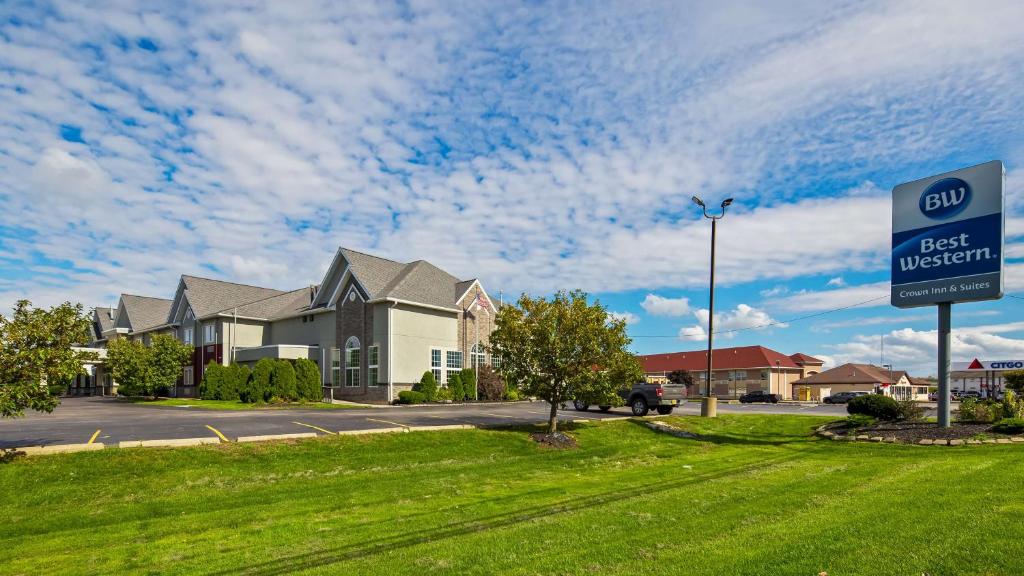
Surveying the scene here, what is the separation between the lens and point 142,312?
59.1 m

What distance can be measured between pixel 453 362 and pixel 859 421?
84.9 feet

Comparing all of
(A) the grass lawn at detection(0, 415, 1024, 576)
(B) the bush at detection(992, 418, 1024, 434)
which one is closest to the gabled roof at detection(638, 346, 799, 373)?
(B) the bush at detection(992, 418, 1024, 434)

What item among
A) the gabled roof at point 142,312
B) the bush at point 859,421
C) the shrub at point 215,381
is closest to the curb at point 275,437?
the bush at point 859,421

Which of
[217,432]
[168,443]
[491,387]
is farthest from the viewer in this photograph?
[491,387]

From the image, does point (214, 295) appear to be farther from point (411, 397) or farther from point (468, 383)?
point (468, 383)

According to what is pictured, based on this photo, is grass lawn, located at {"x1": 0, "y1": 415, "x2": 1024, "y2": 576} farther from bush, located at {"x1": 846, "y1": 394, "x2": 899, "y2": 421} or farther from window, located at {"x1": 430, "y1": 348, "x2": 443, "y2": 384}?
window, located at {"x1": 430, "y1": 348, "x2": 443, "y2": 384}

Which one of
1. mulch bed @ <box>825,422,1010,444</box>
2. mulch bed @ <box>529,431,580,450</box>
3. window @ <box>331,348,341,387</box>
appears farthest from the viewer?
window @ <box>331,348,341,387</box>

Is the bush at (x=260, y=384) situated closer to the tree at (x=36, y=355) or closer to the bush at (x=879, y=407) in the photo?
the tree at (x=36, y=355)

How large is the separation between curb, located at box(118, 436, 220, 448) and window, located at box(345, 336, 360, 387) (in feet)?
82.0

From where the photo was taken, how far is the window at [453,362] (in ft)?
134

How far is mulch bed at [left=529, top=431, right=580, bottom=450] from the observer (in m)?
17.7

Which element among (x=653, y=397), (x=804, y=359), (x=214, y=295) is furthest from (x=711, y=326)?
(x=804, y=359)

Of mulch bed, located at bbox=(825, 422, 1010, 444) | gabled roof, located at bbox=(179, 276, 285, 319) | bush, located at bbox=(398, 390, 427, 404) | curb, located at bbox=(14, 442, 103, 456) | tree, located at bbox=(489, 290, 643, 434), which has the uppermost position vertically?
gabled roof, located at bbox=(179, 276, 285, 319)

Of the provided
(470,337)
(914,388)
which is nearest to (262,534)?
(470,337)
